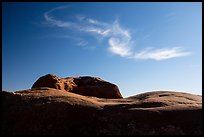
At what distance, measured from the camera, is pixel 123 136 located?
12.0 metres

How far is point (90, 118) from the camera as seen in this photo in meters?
13.2

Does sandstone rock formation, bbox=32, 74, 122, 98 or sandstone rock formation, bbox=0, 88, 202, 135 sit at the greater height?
sandstone rock formation, bbox=32, 74, 122, 98

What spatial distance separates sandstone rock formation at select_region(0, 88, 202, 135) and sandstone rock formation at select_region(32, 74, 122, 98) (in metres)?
8.40

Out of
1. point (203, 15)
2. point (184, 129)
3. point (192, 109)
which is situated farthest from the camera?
point (192, 109)

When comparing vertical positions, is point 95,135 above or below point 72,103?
below

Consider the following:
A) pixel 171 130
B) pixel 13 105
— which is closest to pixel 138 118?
pixel 171 130

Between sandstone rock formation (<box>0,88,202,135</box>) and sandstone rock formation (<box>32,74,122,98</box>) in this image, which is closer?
sandstone rock formation (<box>0,88,202,135</box>)

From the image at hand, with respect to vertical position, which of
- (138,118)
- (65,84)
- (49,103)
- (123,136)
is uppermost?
(65,84)

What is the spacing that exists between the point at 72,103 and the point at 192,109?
667 centimetres

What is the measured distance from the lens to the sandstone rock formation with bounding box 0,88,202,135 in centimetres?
1240

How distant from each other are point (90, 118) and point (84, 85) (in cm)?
1448

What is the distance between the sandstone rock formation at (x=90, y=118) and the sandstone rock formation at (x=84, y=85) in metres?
8.40

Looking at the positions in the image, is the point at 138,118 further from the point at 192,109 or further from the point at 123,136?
the point at 192,109

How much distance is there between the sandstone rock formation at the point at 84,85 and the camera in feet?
77.0
